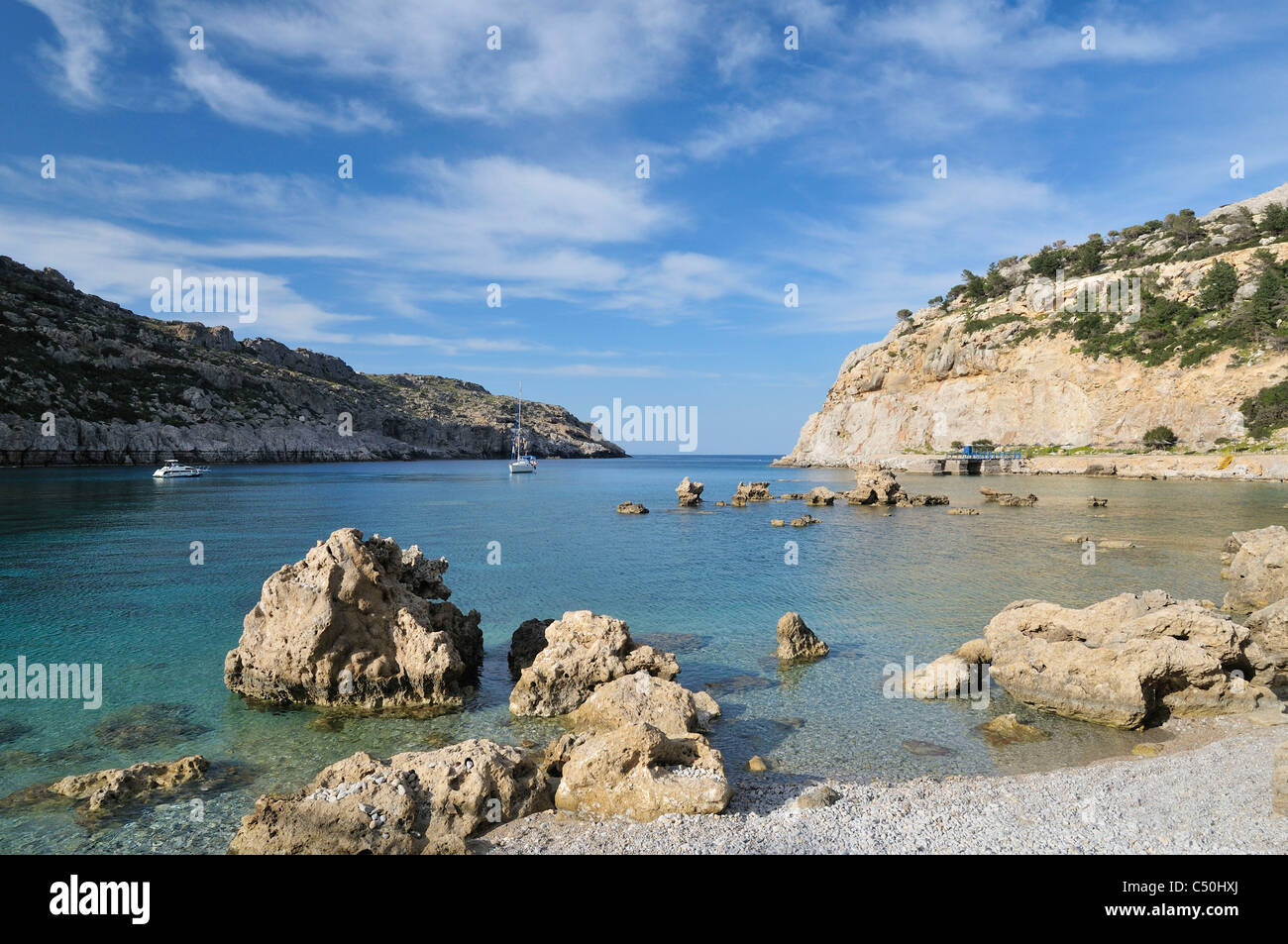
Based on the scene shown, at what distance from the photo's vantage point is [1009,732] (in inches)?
438

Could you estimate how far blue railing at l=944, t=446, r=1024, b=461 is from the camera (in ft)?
290

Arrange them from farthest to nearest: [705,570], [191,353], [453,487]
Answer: [191,353] < [453,487] < [705,570]

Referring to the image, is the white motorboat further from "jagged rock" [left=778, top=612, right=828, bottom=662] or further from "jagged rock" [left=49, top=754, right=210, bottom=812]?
"jagged rock" [left=778, top=612, right=828, bottom=662]

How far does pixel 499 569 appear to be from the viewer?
26.9m

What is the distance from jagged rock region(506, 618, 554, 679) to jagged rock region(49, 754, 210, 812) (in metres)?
6.14

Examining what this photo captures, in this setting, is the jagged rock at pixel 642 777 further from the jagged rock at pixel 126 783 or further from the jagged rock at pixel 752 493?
the jagged rock at pixel 752 493

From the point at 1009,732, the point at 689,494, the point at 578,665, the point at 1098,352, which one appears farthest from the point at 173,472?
the point at 1098,352

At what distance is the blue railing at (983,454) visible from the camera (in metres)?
88.4

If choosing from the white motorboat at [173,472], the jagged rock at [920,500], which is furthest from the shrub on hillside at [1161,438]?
the white motorboat at [173,472]

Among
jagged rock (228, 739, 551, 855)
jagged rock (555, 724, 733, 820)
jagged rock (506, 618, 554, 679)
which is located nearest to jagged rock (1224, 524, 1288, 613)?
jagged rock (555, 724, 733, 820)

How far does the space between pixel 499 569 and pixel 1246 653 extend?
73.3 ft
